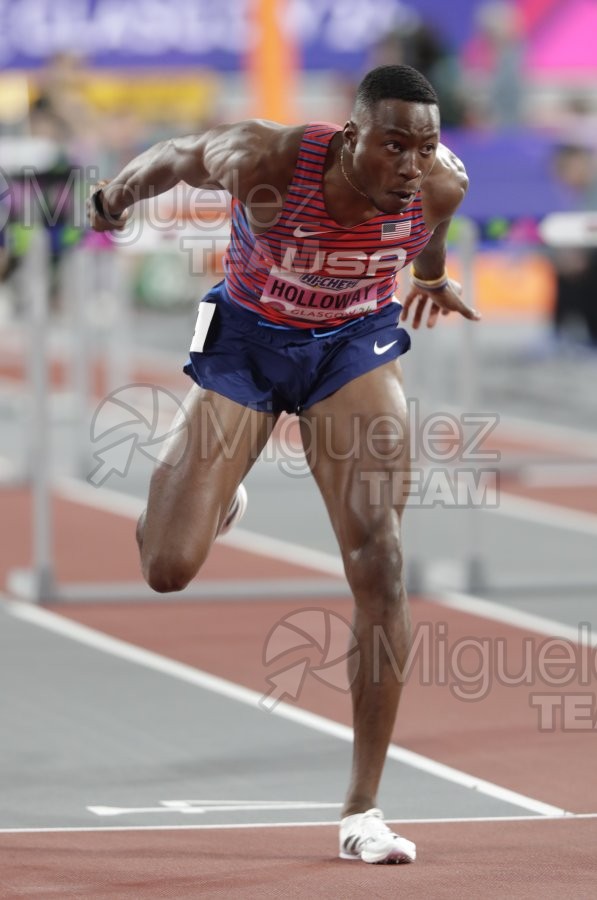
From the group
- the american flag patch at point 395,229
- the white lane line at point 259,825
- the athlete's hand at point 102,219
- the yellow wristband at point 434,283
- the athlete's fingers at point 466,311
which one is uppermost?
the athlete's hand at point 102,219

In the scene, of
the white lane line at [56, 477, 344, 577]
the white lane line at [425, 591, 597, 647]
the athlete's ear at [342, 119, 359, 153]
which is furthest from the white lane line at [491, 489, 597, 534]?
the athlete's ear at [342, 119, 359, 153]

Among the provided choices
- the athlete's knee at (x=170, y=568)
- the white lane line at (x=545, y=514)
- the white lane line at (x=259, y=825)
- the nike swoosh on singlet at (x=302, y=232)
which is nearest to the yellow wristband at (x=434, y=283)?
the nike swoosh on singlet at (x=302, y=232)

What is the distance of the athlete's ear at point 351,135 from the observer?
17.0 feet

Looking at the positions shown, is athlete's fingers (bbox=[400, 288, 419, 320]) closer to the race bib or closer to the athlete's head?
the race bib

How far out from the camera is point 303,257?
543 centimetres

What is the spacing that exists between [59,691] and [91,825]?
198 cm

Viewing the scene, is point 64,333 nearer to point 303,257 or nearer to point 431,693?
point 431,693

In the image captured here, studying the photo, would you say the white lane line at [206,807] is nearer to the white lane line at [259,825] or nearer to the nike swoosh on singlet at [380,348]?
the white lane line at [259,825]

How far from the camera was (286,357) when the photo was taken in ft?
18.5

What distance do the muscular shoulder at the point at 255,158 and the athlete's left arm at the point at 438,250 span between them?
40cm

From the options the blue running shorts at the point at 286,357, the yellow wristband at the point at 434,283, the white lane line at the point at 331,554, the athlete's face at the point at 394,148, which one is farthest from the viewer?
the white lane line at the point at 331,554

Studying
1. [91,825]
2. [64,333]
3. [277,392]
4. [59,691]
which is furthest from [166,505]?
[64,333]

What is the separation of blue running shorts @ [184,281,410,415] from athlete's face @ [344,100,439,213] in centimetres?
58

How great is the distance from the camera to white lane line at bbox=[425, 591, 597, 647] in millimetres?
8867
